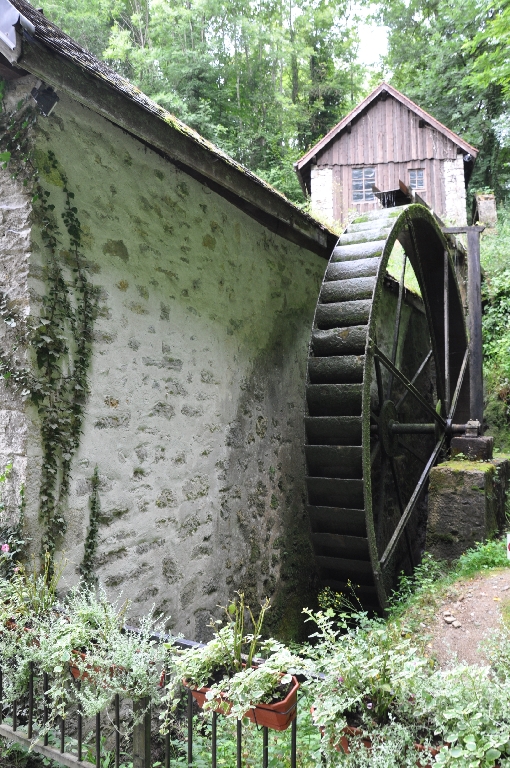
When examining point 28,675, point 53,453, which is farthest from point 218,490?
point 28,675

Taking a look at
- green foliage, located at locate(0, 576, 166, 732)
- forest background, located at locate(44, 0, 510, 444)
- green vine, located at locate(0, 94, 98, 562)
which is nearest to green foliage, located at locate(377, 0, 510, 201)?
forest background, located at locate(44, 0, 510, 444)

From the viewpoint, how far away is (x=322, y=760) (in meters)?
1.66

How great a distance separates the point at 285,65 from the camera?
70.5 ft

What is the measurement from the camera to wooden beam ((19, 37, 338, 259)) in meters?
2.47

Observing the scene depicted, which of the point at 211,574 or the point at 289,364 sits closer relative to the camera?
the point at 211,574

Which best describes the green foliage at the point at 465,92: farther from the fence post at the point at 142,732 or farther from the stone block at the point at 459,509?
the fence post at the point at 142,732

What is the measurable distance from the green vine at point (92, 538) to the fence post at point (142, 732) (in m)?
1.10

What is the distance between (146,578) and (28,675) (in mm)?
1170

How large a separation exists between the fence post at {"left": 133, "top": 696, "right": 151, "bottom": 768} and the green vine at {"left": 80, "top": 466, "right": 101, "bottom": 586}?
1.10 meters

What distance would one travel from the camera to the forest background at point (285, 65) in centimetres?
1797

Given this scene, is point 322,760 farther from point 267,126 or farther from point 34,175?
point 267,126

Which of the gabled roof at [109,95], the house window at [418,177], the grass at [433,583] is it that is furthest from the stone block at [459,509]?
the house window at [418,177]

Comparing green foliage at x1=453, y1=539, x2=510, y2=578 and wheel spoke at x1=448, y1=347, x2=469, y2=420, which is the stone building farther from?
wheel spoke at x1=448, y1=347, x2=469, y2=420

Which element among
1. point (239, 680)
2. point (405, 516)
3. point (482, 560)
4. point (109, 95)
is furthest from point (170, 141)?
point (482, 560)
